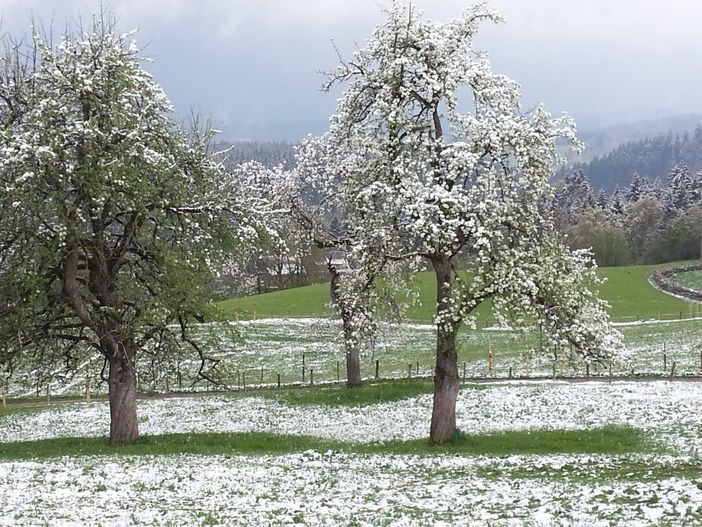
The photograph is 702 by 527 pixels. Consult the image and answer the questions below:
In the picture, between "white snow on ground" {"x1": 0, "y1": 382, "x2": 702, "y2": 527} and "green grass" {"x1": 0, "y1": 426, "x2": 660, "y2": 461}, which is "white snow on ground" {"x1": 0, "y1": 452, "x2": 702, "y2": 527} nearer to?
"white snow on ground" {"x1": 0, "y1": 382, "x2": 702, "y2": 527}

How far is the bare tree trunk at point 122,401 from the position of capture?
2552 cm

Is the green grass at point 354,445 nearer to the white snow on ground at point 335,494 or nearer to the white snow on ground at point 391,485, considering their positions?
the white snow on ground at point 391,485

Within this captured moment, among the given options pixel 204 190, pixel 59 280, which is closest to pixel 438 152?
pixel 204 190

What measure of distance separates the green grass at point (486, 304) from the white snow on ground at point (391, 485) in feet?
132

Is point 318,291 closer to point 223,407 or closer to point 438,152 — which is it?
point 223,407

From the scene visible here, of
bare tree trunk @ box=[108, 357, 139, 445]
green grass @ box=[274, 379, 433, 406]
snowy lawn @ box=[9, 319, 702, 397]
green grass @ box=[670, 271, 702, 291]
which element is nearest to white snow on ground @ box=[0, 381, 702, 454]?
green grass @ box=[274, 379, 433, 406]

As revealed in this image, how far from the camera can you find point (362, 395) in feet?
118

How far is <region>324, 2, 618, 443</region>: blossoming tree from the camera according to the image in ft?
70.2

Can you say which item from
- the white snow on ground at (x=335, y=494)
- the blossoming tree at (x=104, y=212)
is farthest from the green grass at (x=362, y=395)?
the white snow on ground at (x=335, y=494)

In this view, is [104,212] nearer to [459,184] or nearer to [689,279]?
[459,184]

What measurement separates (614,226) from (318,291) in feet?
219

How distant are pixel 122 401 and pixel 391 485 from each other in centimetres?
1223

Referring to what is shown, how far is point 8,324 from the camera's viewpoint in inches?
913

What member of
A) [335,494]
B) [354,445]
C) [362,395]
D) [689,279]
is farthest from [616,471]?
[689,279]
